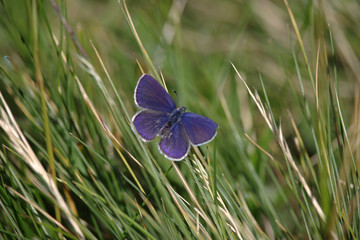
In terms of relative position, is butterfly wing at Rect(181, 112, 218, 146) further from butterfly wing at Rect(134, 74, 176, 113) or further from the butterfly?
butterfly wing at Rect(134, 74, 176, 113)

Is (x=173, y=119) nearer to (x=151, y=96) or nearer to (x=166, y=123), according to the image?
(x=166, y=123)

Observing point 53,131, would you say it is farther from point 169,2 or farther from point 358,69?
point 358,69

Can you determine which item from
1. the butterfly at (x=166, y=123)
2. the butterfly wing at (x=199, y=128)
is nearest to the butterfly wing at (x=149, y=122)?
the butterfly at (x=166, y=123)

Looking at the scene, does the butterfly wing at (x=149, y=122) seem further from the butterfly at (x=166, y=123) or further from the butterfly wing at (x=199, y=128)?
the butterfly wing at (x=199, y=128)

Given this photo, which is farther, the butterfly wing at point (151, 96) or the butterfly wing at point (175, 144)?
the butterfly wing at point (151, 96)

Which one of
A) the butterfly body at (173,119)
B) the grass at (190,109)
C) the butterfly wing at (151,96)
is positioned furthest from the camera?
the butterfly body at (173,119)

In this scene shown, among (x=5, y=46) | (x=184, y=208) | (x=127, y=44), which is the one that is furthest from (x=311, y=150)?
(x=5, y=46)
